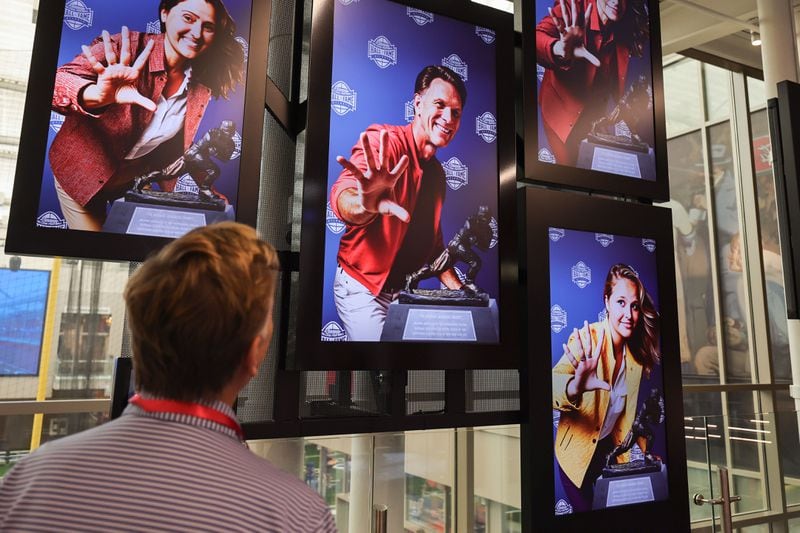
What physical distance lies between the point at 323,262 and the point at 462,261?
57cm

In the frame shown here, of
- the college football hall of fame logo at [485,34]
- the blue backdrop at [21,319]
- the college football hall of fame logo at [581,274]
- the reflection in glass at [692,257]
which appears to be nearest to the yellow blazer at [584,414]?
the college football hall of fame logo at [581,274]

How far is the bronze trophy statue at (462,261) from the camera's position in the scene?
220 centimetres

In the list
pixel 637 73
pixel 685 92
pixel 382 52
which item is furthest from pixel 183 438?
pixel 685 92

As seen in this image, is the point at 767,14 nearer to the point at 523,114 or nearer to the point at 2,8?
the point at 523,114

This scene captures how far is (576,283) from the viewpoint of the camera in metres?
2.56

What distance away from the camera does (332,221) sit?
2.07 m

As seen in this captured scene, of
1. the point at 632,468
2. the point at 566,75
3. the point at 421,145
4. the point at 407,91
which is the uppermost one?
the point at 566,75

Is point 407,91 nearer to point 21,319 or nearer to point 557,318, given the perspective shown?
point 557,318

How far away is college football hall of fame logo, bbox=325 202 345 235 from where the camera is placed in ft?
6.77

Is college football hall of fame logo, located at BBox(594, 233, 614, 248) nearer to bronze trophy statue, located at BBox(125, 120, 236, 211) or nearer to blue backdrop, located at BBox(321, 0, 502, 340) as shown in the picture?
blue backdrop, located at BBox(321, 0, 502, 340)

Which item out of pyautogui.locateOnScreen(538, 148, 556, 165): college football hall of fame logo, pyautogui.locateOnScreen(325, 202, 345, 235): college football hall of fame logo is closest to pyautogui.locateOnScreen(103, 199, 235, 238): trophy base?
pyautogui.locateOnScreen(325, 202, 345, 235): college football hall of fame logo

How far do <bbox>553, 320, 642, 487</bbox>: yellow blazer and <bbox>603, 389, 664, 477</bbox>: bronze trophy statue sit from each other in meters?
0.03

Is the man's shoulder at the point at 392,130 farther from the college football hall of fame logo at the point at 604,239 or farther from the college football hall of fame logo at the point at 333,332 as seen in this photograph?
the college football hall of fame logo at the point at 604,239

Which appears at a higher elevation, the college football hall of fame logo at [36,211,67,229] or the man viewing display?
the college football hall of fame logo at [36,211,67,229]
